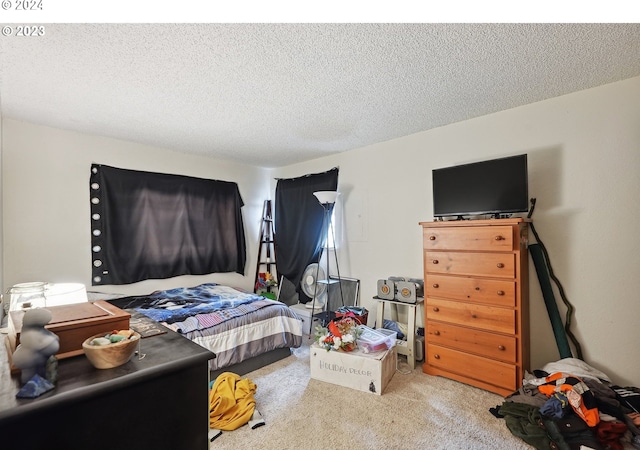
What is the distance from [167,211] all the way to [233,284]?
1.35 m

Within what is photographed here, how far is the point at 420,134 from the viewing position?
10.3ft

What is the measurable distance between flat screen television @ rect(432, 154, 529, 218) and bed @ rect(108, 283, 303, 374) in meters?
1.83

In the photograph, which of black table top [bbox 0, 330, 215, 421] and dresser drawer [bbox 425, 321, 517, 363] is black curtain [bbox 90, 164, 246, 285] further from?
dresser drawer [bbox 425, 321, 517, 363]

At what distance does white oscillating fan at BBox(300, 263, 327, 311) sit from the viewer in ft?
12.6

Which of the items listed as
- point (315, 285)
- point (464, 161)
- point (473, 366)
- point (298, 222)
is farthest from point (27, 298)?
point (298, 222)

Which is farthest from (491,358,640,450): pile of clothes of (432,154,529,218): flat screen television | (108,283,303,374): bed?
(108,283,303,374): bed

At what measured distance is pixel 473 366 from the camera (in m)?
2.37

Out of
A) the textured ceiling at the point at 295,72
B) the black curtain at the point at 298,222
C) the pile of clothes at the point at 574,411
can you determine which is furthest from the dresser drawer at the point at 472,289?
the black curtain at the point at 298,222

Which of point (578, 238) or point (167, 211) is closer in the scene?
point (578, 238)

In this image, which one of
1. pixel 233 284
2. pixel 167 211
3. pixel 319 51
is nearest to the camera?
pixel 319 51

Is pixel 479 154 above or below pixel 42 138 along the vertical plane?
below
